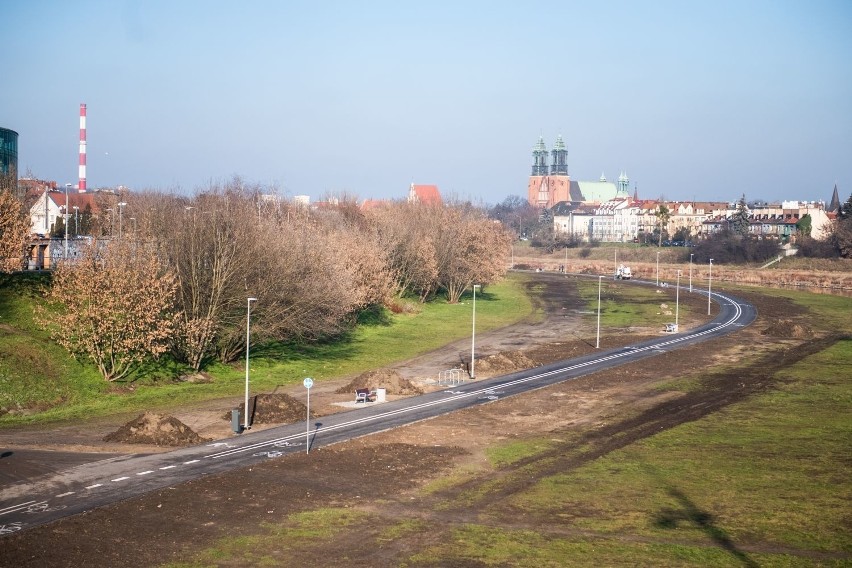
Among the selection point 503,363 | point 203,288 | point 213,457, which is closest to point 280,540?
point 213,457

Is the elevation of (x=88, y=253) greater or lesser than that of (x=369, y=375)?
greater

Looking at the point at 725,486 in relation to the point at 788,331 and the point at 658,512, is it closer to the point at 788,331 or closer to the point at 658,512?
the point at 658,512

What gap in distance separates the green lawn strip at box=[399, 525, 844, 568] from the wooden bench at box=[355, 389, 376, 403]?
22.6 meters

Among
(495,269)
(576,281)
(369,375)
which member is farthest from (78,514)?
(576,281)

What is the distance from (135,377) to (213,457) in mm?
18940

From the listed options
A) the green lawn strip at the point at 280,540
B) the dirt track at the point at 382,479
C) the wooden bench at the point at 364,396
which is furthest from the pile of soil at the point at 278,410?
the green lawn strip at the point at 280,540

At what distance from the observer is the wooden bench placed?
170 feet

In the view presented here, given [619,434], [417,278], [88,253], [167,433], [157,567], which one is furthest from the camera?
[417,278]

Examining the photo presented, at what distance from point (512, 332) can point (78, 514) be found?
61050mm

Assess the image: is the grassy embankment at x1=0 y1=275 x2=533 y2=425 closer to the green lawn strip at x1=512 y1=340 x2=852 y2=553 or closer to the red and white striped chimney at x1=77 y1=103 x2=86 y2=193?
the green lawn strip at x1=512 y1=340 x2=852 y2=553

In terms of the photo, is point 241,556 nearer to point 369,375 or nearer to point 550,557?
point 550,557

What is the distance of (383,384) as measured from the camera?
2152 inches

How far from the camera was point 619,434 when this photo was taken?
149 ft

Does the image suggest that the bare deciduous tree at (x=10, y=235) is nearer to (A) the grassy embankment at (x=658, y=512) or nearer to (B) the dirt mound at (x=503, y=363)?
(B) the dirt mound at (x=503, y=363)
